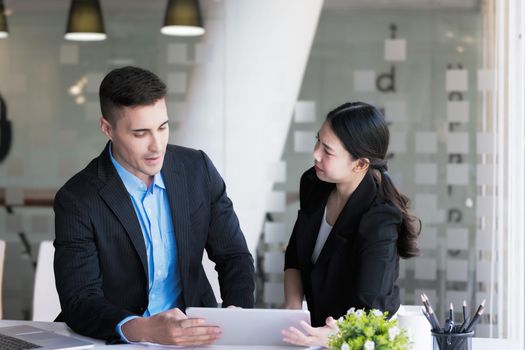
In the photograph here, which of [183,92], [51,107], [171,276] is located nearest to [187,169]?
[171,276]

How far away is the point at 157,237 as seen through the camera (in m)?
3.11

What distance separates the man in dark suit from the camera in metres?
2.95

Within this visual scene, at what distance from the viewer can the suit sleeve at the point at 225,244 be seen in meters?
3.27

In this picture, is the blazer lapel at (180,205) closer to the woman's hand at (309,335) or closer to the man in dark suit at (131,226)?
the man in dark suit at (131,226)

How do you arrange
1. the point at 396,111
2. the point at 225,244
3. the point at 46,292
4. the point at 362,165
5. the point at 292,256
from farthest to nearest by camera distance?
the point at 396,111, the point at 46,292, the point at 225,244, the point at 292,256, the point at 362,165

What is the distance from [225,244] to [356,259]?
2.06 feet

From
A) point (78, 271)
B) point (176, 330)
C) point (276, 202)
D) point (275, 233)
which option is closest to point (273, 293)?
point (275, 233)

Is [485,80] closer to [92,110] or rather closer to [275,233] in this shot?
[275,233]

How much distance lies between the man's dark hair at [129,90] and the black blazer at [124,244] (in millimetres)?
196

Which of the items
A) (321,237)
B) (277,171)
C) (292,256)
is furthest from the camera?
(277,171)

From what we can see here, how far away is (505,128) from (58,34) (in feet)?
9.40

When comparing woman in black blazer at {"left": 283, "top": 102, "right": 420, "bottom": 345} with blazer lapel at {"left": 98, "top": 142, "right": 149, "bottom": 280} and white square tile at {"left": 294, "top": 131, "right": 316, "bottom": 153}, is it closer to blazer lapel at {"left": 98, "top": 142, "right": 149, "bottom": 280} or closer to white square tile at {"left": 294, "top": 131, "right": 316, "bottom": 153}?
blazer lapel at {"left": 98, "top": 142, "right": 149, "bottom": 280}

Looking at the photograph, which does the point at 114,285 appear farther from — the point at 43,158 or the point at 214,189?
the point at 43,158

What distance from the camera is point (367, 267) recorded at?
277cm
